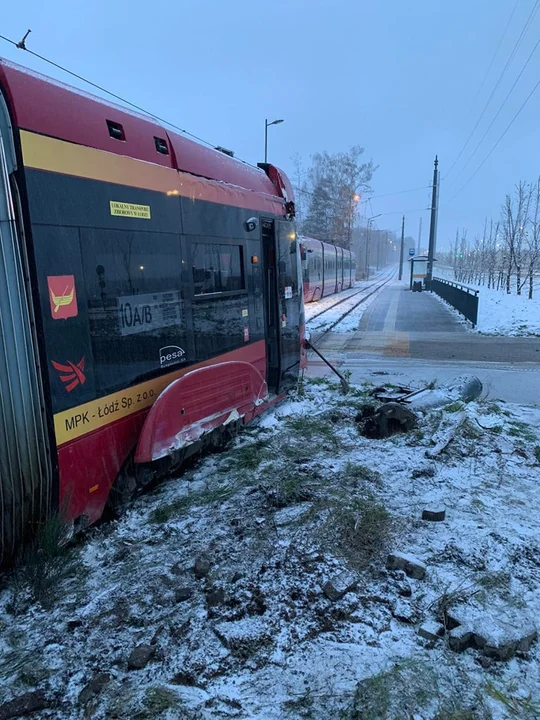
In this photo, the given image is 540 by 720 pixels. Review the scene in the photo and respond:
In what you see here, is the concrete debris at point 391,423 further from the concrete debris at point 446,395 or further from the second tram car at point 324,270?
the second tram car at point 324,270

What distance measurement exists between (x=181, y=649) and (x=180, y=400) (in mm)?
2027

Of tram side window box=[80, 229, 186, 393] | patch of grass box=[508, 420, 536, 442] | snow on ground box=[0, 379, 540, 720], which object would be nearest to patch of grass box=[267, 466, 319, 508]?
snow on ground box=[0, 379, 540, 720]

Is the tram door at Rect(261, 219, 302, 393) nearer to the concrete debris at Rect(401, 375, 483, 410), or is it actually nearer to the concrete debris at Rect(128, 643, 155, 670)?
the concrete debris at Rect(401, 375, 483, 410)

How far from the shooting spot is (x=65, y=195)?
10.5 feet

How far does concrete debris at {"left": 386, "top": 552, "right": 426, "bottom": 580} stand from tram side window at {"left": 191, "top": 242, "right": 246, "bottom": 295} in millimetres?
2902

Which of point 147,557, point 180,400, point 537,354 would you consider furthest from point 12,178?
point 537,354

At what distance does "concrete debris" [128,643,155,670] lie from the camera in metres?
2.50

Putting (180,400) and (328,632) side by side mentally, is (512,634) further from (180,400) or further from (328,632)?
(180,400)

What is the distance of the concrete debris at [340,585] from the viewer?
2.99 metres

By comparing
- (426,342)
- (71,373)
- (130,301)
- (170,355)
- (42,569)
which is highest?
(130,301)

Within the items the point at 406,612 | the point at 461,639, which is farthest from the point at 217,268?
the point at 461,639

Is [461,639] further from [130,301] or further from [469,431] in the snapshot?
[469,431]

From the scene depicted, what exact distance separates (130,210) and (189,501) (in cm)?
249

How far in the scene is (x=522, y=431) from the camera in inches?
240
